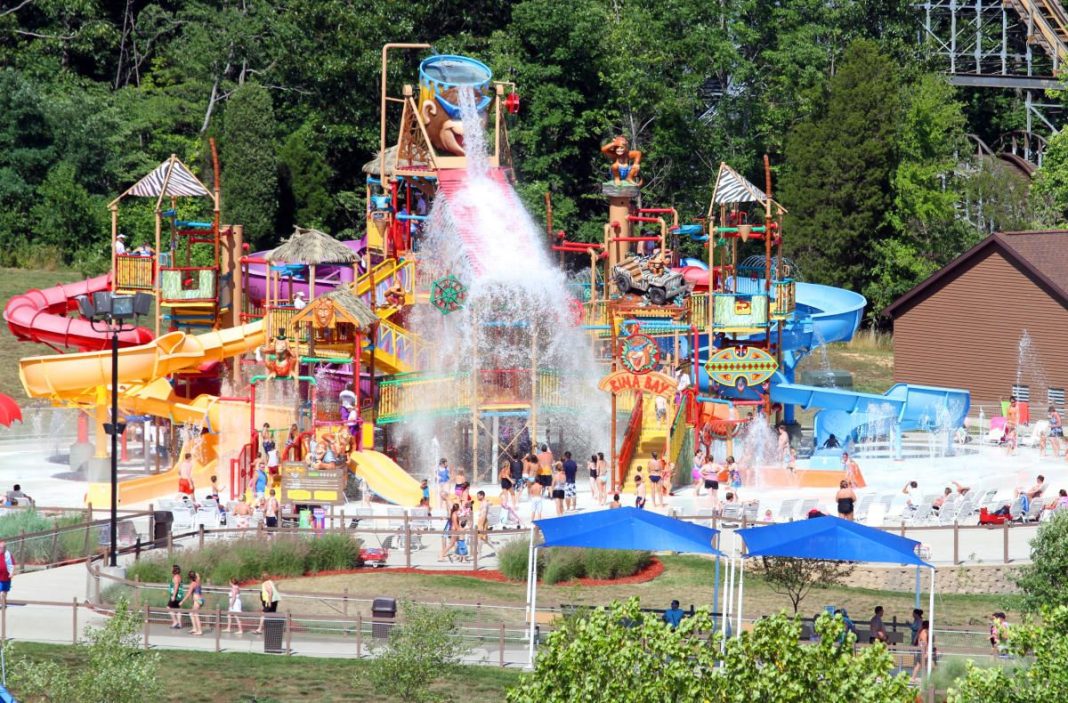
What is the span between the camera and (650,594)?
30.6m

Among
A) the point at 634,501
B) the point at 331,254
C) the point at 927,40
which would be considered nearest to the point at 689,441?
the point at 634,501

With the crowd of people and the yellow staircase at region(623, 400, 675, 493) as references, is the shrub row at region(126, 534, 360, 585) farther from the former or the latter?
the yellow staircase at region(623, 400, 675, 493)

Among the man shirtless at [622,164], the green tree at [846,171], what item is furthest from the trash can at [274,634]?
the green tree at [846,171]

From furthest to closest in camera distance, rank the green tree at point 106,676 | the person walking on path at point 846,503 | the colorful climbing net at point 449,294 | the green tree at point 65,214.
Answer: the green tree at point 65,214 → the colorful climbing net at point 449,294 → the person walking on path at point 846,503 → the green tree at point 106,676

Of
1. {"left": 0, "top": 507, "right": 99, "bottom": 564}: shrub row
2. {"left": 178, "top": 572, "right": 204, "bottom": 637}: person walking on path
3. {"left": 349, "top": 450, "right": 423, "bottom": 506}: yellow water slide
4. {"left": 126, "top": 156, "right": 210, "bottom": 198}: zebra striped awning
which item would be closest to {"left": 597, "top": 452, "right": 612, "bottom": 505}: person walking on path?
{"left": 349, "top": 450, "right": 423, "bottom": 506}: yellow water slide

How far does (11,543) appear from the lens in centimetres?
3125

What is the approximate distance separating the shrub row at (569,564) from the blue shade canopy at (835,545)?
5.57 m

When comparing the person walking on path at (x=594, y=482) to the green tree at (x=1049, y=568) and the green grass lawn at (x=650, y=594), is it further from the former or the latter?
the green tree at (x=1049, y=568)

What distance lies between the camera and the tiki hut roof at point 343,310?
128 ft

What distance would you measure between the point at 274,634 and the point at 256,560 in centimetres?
499

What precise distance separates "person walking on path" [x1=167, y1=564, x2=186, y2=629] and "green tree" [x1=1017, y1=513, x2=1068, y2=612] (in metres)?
11.3

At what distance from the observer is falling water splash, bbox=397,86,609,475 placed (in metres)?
39.3

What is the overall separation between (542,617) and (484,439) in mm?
13245

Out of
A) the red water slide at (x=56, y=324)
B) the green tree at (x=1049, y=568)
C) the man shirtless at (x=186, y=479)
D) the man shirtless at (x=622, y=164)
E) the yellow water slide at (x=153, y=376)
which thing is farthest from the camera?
the man shirtless at (x=622, y=164)
